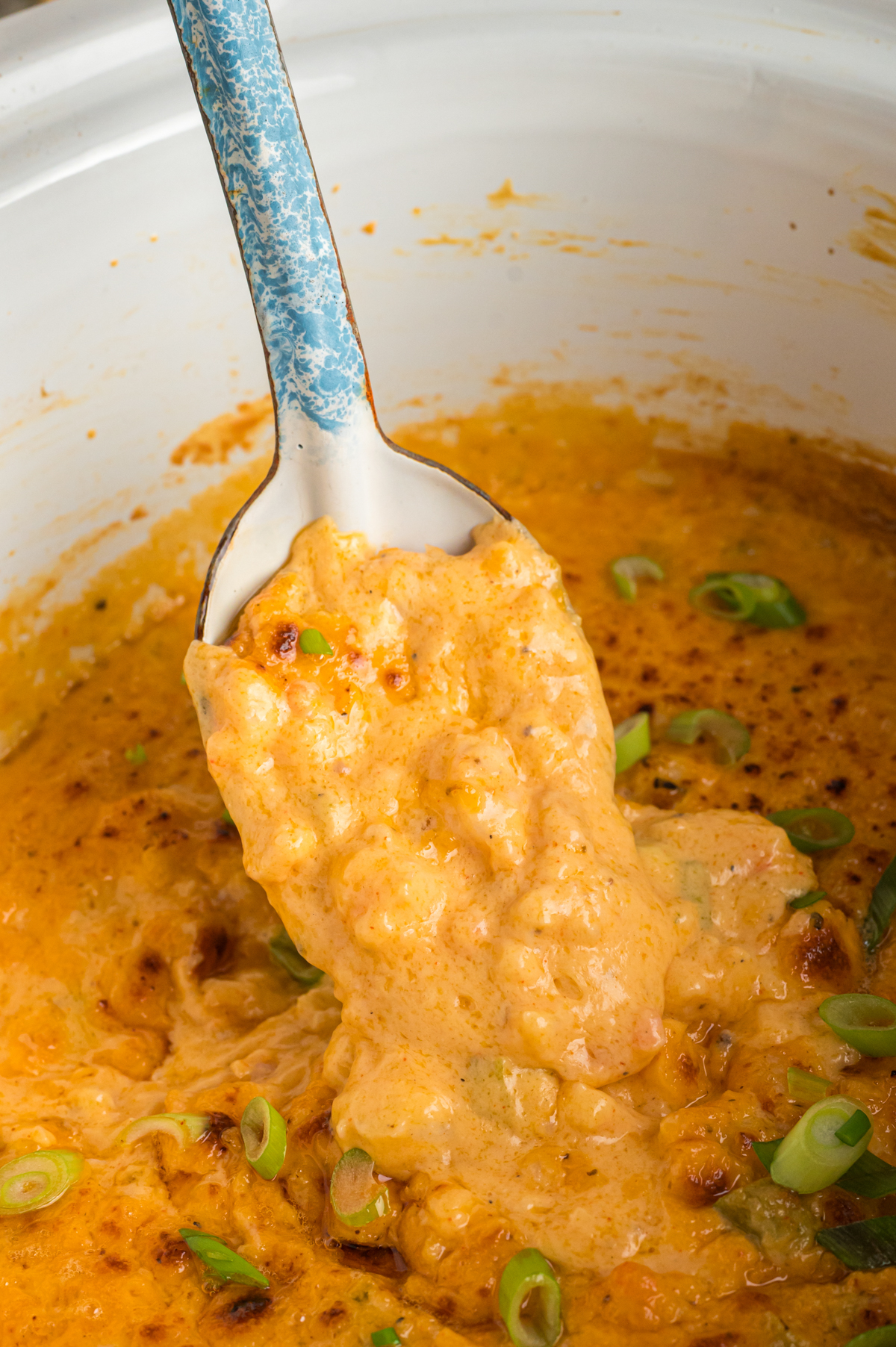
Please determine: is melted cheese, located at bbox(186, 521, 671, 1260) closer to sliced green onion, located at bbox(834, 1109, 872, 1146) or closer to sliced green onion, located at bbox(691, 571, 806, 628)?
sliced green onion, located at bbox(834, 1109, 872, 1146)

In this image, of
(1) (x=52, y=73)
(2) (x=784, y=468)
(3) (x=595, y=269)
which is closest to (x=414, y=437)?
(3) (x=595, y=269)

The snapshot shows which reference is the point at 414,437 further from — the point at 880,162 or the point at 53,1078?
the point at 53,1078

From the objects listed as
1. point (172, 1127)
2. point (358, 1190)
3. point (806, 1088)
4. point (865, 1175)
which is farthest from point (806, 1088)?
point (172, 1127)

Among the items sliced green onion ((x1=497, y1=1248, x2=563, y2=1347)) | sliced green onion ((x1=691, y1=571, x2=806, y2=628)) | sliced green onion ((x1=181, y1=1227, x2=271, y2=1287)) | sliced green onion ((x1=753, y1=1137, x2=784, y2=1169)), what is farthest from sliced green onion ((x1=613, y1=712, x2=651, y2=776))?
sliced green onion ((x1=181, y1=1227, x2=271, y2=1287))

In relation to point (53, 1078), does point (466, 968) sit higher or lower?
higher

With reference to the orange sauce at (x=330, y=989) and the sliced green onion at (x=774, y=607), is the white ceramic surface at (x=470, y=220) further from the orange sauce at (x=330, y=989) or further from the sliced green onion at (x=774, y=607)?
the sliced green onion at (x=774, y=607)
